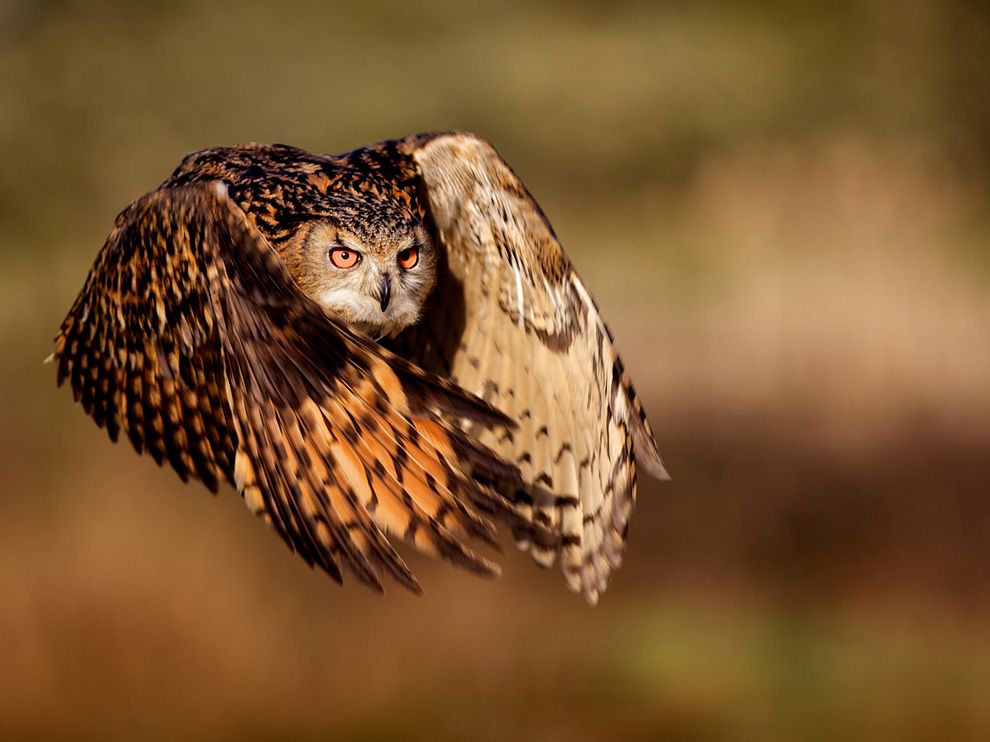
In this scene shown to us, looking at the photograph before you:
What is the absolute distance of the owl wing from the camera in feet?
7.54

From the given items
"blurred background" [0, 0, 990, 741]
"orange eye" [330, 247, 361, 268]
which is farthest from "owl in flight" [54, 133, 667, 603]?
"blurred background" [0, 0, 990, 741]

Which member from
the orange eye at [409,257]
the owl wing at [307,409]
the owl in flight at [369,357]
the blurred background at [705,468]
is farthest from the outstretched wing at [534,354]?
the blurred background at [705,468]

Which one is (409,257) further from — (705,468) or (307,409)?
(705,468)

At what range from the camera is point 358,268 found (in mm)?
2936

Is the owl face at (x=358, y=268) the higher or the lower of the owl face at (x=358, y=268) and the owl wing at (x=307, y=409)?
the higher

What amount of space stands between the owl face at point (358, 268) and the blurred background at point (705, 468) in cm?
276

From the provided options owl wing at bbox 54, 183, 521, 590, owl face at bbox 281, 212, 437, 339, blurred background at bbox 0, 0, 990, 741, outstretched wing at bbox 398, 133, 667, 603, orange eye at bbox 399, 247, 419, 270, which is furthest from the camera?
blurred background at bbox 0, 0, 990, 741

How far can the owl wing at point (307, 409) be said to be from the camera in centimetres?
230

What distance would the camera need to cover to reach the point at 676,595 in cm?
649

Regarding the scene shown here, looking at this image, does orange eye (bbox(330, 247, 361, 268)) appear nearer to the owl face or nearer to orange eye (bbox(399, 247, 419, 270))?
the owl face

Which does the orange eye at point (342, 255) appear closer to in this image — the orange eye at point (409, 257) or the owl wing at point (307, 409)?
the orange eye at point (409, 257)

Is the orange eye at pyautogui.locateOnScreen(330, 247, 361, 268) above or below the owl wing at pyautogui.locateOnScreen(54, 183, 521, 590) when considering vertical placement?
above

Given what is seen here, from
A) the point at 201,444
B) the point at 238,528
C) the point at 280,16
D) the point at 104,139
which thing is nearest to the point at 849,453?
the point at 238,528

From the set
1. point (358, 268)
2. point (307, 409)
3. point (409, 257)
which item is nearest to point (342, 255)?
point (358, 268)
